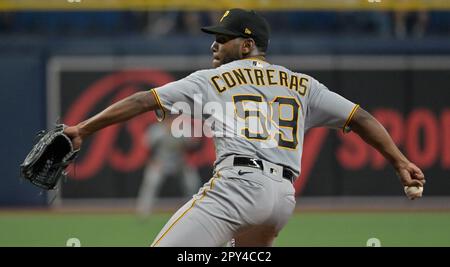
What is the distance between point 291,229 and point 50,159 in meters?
7.28

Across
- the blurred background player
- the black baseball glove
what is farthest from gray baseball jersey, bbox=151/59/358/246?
the blurred background player

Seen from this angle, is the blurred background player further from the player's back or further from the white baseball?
the white baseball

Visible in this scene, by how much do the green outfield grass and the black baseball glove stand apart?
5.05m

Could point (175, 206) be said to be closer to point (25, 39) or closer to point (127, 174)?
point (127, 174)

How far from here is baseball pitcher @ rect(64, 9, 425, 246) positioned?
451 centimetres

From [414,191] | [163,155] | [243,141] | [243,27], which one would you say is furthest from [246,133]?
[163,155]

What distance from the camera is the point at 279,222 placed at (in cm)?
465

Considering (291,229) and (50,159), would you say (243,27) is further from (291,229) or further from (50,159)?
(291,229)

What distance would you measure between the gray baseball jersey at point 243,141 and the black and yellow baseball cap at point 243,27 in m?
0.21

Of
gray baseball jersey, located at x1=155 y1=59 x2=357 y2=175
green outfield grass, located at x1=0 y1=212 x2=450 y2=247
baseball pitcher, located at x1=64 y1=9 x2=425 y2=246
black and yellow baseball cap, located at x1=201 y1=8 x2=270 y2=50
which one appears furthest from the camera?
green outfield grass, located at x1=0 y1=212 x2=450 y2=247

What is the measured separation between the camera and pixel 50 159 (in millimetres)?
4652

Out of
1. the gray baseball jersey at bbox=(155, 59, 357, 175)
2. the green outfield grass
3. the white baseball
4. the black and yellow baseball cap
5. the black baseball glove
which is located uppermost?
the black and yellow baseball cap

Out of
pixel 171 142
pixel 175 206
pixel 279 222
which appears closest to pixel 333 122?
pixel 279 222

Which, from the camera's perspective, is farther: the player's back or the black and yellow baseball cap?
the black and yellow baseball cap
